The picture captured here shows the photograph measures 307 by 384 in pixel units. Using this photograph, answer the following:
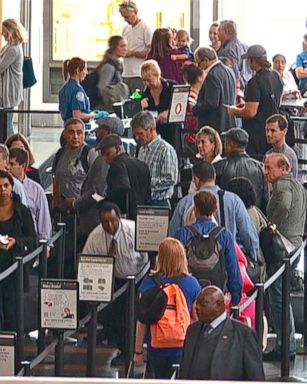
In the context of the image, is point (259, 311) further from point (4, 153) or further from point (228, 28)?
point (228, 28)

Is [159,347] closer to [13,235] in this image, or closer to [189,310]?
[189,310]

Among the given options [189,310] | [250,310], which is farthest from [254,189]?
[189,310]

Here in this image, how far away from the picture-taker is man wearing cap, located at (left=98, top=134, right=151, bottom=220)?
11.8 metres

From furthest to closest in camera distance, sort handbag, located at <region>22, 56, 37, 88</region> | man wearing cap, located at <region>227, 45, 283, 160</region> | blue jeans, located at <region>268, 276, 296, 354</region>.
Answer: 1. handbag, located at <region>22, 56, 37, 88</region>
2. man wearing cap, located at <region>227, 45, 283, 160</region>
3. blue jeans, located at <region>268, 276, 296, 354</region>

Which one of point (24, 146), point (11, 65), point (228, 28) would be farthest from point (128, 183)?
point (228, 28)

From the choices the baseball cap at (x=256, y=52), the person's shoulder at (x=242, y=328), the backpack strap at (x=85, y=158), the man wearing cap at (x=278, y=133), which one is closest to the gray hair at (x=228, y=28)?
the baseball cap at (x=256, y=52)

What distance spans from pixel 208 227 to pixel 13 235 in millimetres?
1643

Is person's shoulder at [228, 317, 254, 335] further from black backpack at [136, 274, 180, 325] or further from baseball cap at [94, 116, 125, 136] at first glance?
baseball cap at [94, 116, 125, 136]

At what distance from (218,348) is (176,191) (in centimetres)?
529

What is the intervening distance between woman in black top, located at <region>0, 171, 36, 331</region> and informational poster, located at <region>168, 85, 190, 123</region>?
115 inches

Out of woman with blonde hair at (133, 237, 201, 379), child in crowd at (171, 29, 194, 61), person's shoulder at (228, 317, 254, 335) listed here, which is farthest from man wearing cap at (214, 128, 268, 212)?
child in crowd at (171, 29, 194, 61)

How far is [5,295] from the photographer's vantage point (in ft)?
36.2

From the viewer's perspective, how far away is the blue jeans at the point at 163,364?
9.53 metres

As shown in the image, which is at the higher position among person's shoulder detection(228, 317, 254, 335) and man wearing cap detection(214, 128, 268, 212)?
man wearing cap detection(214, 128, 268, 212)
